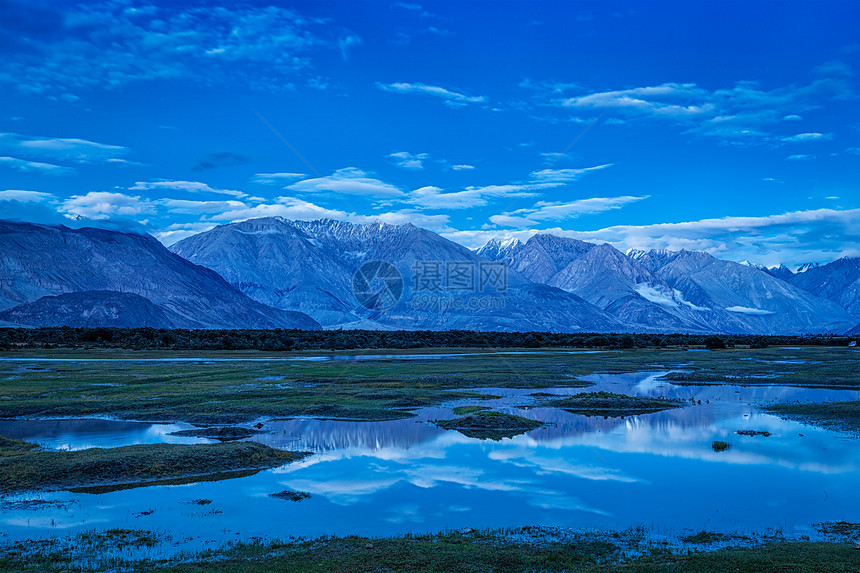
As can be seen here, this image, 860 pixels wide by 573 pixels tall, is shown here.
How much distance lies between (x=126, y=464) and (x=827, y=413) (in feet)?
128

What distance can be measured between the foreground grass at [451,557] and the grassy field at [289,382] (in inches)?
877

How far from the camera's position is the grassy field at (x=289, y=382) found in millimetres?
44031

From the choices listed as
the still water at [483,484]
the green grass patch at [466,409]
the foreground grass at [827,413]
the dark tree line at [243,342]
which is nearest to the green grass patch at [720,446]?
the still water at [483,484]

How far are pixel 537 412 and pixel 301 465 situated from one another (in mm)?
19089

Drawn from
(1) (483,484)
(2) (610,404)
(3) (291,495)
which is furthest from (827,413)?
(3) (291,495)

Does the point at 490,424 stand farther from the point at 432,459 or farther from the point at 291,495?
the point at 291,495

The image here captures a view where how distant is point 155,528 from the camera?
67.5 feet

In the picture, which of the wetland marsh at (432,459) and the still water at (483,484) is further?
the still water at (483,484)

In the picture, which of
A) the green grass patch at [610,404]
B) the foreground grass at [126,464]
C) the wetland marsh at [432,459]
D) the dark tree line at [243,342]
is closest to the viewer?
the wetland marsh at [432,459]

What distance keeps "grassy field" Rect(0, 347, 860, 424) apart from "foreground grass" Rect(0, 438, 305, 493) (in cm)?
1021

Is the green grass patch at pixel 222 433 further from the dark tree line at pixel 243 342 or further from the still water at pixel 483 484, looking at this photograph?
the dark tree line at pixel 243 342

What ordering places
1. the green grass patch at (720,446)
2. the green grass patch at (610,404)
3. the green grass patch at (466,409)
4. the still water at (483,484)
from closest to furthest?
the still water at (483,484) → the green grass patch at (720,446) → the green grass patch at (466,409) → the green grass patch at (610,404)

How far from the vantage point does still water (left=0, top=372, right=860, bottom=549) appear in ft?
70.3

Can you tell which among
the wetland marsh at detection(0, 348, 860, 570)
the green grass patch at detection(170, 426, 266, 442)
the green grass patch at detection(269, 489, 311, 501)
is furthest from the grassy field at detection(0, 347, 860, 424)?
the green grass patch at detection(269, 489, 311, 501)
